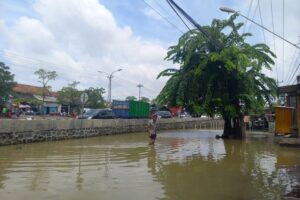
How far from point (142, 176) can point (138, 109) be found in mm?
33921

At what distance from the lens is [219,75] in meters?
26.5

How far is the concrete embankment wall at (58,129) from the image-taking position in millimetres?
19052

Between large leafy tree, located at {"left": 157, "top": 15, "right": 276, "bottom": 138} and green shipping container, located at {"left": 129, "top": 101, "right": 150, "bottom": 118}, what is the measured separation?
15.9 meters

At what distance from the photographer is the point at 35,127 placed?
20812 millimetres

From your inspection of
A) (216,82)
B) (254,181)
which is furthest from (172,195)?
(216,82)

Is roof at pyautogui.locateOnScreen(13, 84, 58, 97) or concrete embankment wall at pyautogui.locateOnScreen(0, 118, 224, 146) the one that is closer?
concrete embankment wall at pyautogui.locateOnScreen(0, 118, 224, 146)

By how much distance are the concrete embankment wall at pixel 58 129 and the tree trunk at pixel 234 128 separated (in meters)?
8.12

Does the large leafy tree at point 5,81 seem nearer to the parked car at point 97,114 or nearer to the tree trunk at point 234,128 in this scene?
the parked car at point 97,114

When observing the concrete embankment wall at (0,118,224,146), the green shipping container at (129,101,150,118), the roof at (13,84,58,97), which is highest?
the roof at (13,84,58,97)

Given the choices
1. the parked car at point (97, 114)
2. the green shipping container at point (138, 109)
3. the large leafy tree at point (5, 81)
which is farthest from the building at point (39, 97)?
the parked car at point (97, 114)

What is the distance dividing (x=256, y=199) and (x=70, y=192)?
3806 mm

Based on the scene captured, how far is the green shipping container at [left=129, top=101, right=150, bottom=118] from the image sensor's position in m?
43.4

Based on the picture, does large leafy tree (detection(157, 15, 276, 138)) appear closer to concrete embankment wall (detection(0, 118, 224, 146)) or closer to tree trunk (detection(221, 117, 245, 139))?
tree trunk (detection(221, 117, 245, 139))

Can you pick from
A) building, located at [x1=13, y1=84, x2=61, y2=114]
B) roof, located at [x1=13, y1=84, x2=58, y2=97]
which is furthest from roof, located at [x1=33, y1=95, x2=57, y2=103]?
roof, located at [x1=13, y1=84, x2=58, y2=97]
